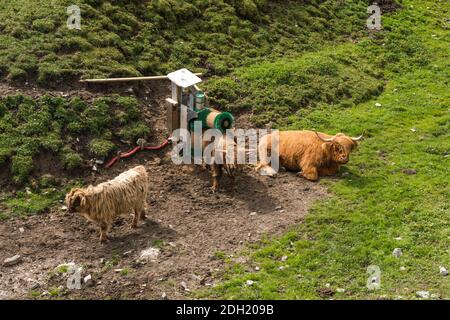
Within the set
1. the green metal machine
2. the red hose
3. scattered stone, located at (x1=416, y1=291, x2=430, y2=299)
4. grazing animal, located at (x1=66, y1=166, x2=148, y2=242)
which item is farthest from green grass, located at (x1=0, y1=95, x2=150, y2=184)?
scattered stone, located at (x1=416, y1=291, x2=430, y2=299)

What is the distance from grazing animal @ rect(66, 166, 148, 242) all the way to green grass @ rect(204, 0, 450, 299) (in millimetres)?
2463

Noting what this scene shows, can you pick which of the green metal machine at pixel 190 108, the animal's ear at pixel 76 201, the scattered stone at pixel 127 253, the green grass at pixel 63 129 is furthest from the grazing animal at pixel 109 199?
the green metal machine at pixel 190 108

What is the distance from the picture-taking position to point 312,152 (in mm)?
15438

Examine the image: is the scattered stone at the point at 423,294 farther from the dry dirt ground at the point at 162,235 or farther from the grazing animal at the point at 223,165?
the grazing animal at the point at 223,165

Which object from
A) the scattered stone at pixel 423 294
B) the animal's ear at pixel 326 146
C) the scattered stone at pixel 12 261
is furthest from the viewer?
the animal's ear at pixel 326 146

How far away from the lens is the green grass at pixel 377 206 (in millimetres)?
11570

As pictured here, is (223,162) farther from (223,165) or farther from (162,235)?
(162,235)

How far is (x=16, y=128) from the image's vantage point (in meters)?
15.4

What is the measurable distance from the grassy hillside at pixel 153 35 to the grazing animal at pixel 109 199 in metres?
5.23

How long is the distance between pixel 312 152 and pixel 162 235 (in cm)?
451

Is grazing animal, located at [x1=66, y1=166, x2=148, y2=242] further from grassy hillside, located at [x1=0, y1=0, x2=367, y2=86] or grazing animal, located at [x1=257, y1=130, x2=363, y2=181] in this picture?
grassy hillside, located at [x1=0, y1=0, x2=367, y2=86]

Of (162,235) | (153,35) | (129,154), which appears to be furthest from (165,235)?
(153,35)

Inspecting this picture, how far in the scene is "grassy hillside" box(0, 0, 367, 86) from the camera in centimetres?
1759

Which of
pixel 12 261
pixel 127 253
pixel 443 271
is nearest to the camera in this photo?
pixel 443 271
